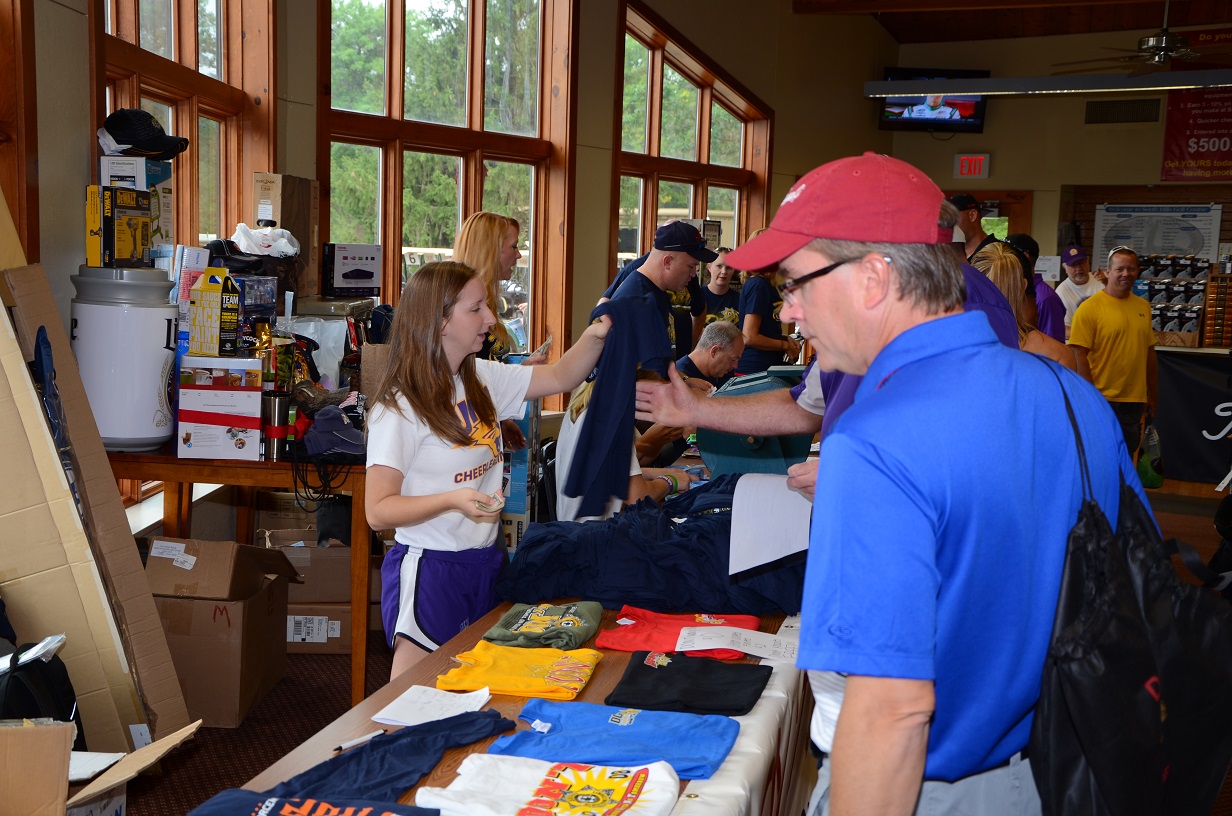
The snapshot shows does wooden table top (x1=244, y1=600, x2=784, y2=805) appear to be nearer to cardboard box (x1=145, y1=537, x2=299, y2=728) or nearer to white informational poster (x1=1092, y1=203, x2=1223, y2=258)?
cardboard box (x1=145, y1=537, x2=299, y2=728)

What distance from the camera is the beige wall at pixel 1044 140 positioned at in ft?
44.4

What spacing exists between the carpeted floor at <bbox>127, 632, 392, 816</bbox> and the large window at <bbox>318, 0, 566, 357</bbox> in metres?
2.09

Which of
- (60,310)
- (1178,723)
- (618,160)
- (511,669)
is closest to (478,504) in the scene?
(511,669)

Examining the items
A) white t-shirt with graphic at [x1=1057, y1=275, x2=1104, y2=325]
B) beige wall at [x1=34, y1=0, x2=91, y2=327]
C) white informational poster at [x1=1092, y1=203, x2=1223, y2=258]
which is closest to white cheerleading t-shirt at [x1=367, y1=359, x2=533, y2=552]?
beige wall at [x1=34, y1=0, x2=91, y2=327]

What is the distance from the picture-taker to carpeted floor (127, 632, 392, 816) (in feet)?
10.5

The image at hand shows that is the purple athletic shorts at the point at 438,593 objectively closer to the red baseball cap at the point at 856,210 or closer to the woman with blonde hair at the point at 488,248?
the red baseball cap at the point at 856,210

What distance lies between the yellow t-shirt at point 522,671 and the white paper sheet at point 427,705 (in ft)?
0.13

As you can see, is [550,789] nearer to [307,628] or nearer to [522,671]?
[522,671]

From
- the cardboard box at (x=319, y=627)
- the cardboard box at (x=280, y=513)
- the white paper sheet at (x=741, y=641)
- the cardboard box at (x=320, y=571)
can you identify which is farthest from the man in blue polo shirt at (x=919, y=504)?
the cardboard box at (x=280, y=513)

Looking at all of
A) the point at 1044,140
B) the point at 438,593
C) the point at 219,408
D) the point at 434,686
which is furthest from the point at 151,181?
the point at 1044,140

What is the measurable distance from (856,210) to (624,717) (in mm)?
1038

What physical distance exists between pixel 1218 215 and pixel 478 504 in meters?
13.8

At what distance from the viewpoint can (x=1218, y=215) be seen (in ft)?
44.1

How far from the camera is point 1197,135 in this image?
13.2 metres
